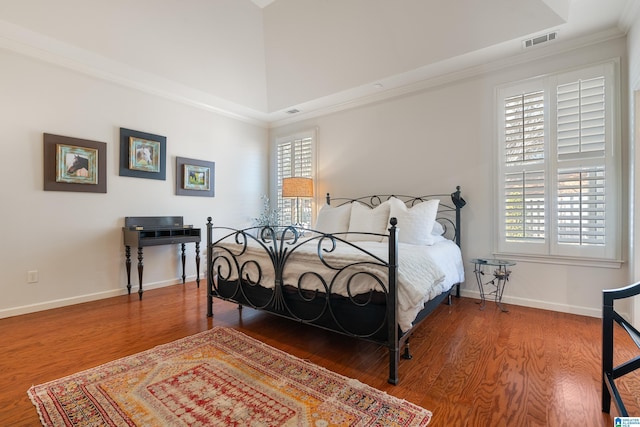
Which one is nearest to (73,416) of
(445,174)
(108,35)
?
(108,35)

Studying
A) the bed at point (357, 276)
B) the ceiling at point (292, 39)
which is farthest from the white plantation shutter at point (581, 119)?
the bed at point (357, 276)

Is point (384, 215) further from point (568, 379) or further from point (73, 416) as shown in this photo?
Result: point (73, 416)

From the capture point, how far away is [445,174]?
3.84 meters

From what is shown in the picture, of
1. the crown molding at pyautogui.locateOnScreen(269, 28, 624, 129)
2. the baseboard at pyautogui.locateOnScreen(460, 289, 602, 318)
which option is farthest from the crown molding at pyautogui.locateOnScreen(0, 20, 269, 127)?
the baseboard at pyautogui.locateOnScreen(460, 289, 602, 318)

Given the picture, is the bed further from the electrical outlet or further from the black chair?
the electrical outlet

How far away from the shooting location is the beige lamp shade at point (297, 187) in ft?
15.8

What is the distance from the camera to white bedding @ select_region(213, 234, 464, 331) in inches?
74.9

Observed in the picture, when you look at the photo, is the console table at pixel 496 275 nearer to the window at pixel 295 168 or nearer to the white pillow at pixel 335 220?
the white pillow at pixel 335 220

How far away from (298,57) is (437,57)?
1.80m

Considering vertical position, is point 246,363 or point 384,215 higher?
point 384,215

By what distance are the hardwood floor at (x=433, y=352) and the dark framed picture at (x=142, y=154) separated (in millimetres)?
1711

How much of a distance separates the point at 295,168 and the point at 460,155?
9.17 ft

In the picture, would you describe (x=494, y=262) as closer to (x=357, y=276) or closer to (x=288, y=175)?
(x=357, y=276)

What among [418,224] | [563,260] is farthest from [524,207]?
[418,224]
